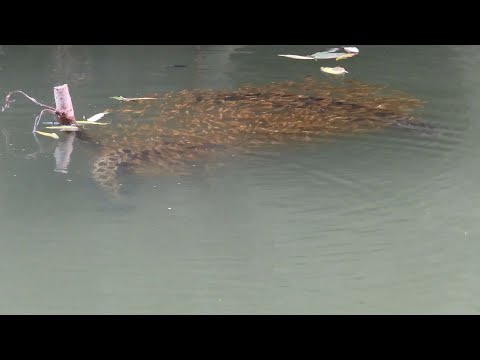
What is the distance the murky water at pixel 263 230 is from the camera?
2.44 m

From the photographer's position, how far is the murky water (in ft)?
8.01

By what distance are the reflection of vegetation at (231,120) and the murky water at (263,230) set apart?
130mm

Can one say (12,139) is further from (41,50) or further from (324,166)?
(41,50)

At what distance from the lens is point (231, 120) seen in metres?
4.04

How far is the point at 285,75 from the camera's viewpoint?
16.0 feet

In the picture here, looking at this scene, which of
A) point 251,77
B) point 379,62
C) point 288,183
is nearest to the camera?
point 288,183

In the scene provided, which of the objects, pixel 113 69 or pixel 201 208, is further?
pixel 113 69

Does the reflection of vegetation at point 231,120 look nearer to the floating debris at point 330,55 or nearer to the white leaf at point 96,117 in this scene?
the white leaf at point 96,117

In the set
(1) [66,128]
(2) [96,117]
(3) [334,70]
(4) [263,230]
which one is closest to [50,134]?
(1) [66,128]

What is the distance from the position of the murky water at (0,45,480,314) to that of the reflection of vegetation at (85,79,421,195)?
0.13 m

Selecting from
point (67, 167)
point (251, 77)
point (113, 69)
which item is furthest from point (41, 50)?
point (67, 167)

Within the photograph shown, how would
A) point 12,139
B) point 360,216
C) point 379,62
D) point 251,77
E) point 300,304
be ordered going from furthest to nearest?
point 379,62
point 251,77
point 12,139
point 360,216
point 300,304

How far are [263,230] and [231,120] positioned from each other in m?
1.24

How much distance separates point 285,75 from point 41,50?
5.29ft
